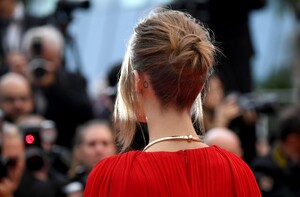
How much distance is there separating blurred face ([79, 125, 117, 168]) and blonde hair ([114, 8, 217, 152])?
3.08 metres

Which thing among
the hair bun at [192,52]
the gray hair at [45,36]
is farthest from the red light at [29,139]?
the hair bun at [192,52]

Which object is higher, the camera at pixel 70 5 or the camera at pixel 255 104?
the camera at pixel 70 5

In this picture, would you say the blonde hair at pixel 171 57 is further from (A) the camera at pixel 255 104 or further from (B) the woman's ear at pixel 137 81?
(A) the camera at pixel 255 104

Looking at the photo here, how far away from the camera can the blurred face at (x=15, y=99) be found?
247 inches


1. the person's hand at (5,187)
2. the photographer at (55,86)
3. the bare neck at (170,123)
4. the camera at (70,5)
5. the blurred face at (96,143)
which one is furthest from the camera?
the camera at (70,5)

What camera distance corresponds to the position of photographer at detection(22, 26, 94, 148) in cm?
678

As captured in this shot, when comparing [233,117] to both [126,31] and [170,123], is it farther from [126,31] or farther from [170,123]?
→ [126,31]

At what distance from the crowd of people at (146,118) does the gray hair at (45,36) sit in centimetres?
1

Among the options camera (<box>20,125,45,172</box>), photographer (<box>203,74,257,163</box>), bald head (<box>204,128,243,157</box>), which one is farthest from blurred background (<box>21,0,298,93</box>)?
camera (<box>20,125,45,172</box>)

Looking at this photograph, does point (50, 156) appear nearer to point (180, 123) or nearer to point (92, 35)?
point (180, 123)

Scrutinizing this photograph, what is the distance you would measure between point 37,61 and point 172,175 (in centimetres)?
420

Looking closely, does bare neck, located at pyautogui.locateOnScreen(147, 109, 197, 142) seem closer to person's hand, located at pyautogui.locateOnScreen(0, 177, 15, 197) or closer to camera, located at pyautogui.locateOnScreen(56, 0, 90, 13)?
person's hand, located at pyautogui.locateOnScreen(0, 177, 15, 197)

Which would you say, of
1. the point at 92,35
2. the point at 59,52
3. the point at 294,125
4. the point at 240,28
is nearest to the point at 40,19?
the point at 59,52

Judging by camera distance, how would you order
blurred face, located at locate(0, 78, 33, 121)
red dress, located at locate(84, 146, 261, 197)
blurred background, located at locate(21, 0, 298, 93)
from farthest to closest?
blurred background, located at locate(21, 0, 298, 93)
blurred face, located at locate(0, 78, 33, 121)
red dress, located at locate(84, 146, 261, 197)
